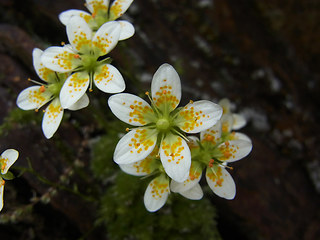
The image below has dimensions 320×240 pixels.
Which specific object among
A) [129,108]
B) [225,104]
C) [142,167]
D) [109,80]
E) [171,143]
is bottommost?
[225,104]

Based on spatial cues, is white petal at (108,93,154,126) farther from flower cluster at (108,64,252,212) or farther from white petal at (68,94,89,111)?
white petal at (68,94,89,111)

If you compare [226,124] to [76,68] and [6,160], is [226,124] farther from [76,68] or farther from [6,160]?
[6,160]

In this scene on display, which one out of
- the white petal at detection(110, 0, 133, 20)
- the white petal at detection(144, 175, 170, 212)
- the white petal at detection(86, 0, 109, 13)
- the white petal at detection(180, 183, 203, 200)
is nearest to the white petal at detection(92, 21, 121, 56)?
the white petal at detection(110, 0, 133, 20)

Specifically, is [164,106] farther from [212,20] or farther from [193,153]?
[212,20]

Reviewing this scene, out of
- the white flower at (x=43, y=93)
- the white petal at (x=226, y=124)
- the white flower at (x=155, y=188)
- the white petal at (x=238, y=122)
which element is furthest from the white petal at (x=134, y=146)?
the white petal at (x=238, y=122)

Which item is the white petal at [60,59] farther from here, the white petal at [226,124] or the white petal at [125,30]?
the white petal at [226,124]

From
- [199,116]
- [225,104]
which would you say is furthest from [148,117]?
[225,104]
